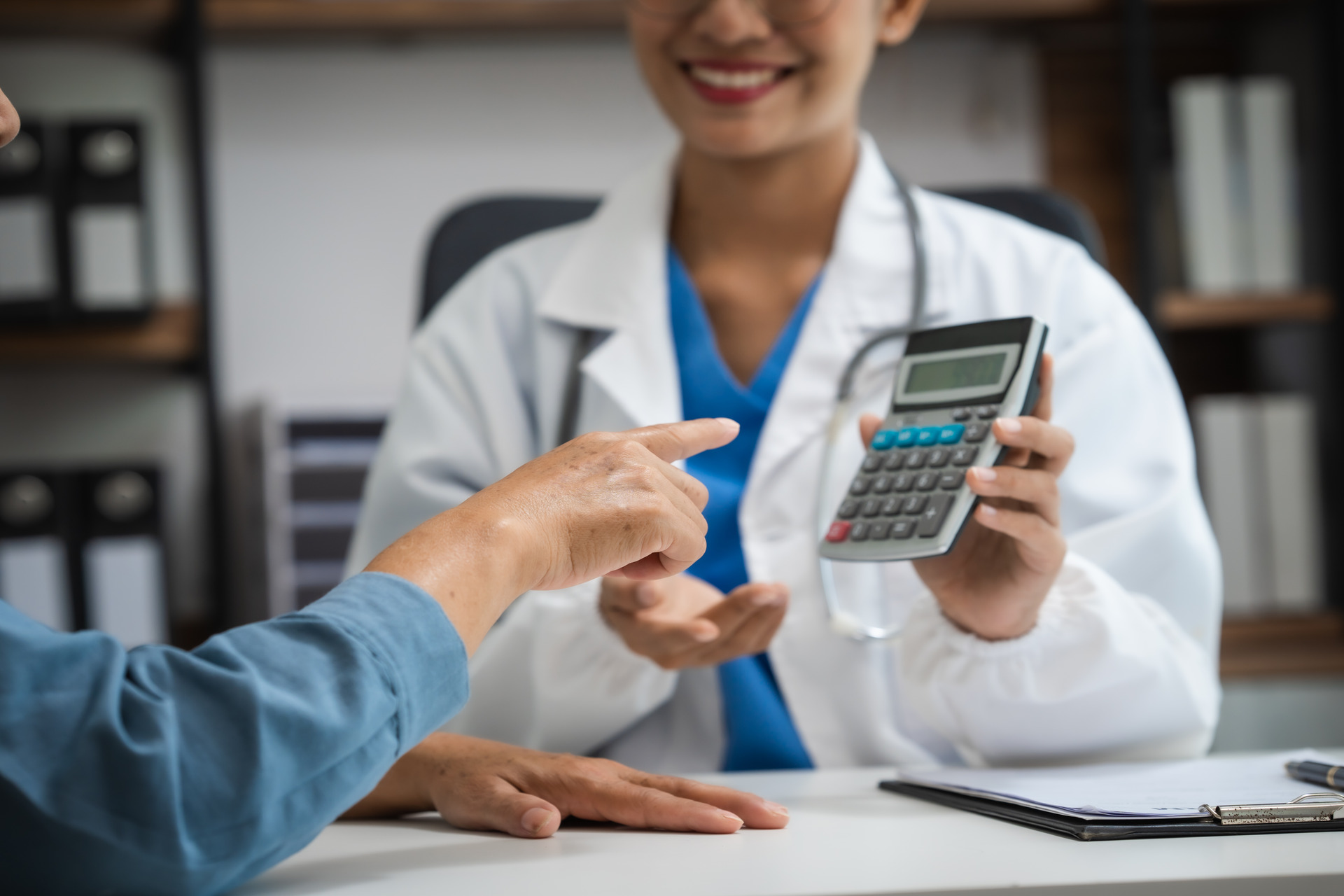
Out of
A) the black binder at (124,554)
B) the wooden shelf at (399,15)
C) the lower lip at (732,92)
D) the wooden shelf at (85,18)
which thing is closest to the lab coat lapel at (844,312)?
the lower lip at (732,92)

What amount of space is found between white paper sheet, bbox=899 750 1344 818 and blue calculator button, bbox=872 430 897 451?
0.19 m

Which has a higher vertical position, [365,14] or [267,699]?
[365,14]

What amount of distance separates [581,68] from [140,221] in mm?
690

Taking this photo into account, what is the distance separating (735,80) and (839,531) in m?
0.43

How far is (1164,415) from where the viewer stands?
2.98 ft

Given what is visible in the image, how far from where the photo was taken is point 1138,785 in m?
0.61

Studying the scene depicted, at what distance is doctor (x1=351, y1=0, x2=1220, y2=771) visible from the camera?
2.47ft

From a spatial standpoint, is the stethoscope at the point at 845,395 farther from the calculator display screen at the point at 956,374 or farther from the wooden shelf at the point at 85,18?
the wooden shelf at the point at 85,18

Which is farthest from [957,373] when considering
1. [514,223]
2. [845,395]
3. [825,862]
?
[514,223]

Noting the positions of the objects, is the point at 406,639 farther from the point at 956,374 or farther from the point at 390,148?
the point at 390,148

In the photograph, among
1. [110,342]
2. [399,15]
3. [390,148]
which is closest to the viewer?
[110,342]

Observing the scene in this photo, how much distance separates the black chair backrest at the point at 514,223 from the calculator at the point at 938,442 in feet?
1.52

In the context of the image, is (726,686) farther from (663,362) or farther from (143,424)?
(143,424)

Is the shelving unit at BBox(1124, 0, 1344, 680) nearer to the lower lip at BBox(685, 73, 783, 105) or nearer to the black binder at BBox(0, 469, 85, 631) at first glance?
the lower lip at BBox(685, 73, 783, 105)
